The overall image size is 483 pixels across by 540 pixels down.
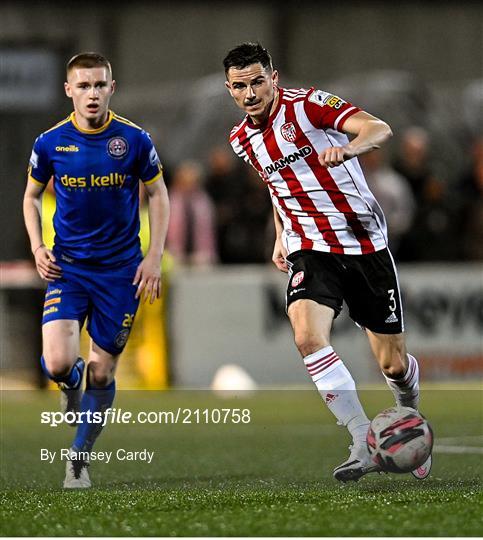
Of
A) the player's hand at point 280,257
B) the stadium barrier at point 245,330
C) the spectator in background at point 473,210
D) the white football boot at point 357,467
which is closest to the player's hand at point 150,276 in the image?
the player's hand at point 280,257

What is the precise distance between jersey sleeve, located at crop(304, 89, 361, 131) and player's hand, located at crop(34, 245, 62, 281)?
1.52 metres

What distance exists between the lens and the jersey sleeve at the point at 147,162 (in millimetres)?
7387

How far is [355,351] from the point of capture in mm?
13914

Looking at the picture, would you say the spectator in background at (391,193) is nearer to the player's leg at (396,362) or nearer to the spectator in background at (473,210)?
the spectator in background at (473,210)

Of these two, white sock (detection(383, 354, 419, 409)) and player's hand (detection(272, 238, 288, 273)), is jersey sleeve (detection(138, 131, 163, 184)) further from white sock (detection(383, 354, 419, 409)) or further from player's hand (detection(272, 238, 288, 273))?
white sock (detection(383, 354, 419, 409))

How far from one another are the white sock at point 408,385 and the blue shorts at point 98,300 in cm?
144

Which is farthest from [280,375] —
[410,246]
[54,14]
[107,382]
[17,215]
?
[54,14]

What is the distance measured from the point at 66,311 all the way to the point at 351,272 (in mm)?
1496

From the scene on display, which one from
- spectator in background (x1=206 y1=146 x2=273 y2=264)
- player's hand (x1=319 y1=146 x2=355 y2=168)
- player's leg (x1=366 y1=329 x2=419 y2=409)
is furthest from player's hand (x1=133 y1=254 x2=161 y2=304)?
spectator in background (x1=206 y1=146 x2=273 y2=264)

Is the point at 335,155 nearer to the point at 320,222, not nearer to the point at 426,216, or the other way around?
the point at 320,222

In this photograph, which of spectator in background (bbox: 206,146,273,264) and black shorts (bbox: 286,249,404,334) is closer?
black shorts (bbox: 286,249,404,334)

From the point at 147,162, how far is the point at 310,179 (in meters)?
0.87

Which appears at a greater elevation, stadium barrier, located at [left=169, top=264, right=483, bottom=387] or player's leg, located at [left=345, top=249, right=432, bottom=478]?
player's leg, located at [left=345, top=249, right=432, bottom=478]

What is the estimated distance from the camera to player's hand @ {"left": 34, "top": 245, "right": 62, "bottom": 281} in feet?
24.0
